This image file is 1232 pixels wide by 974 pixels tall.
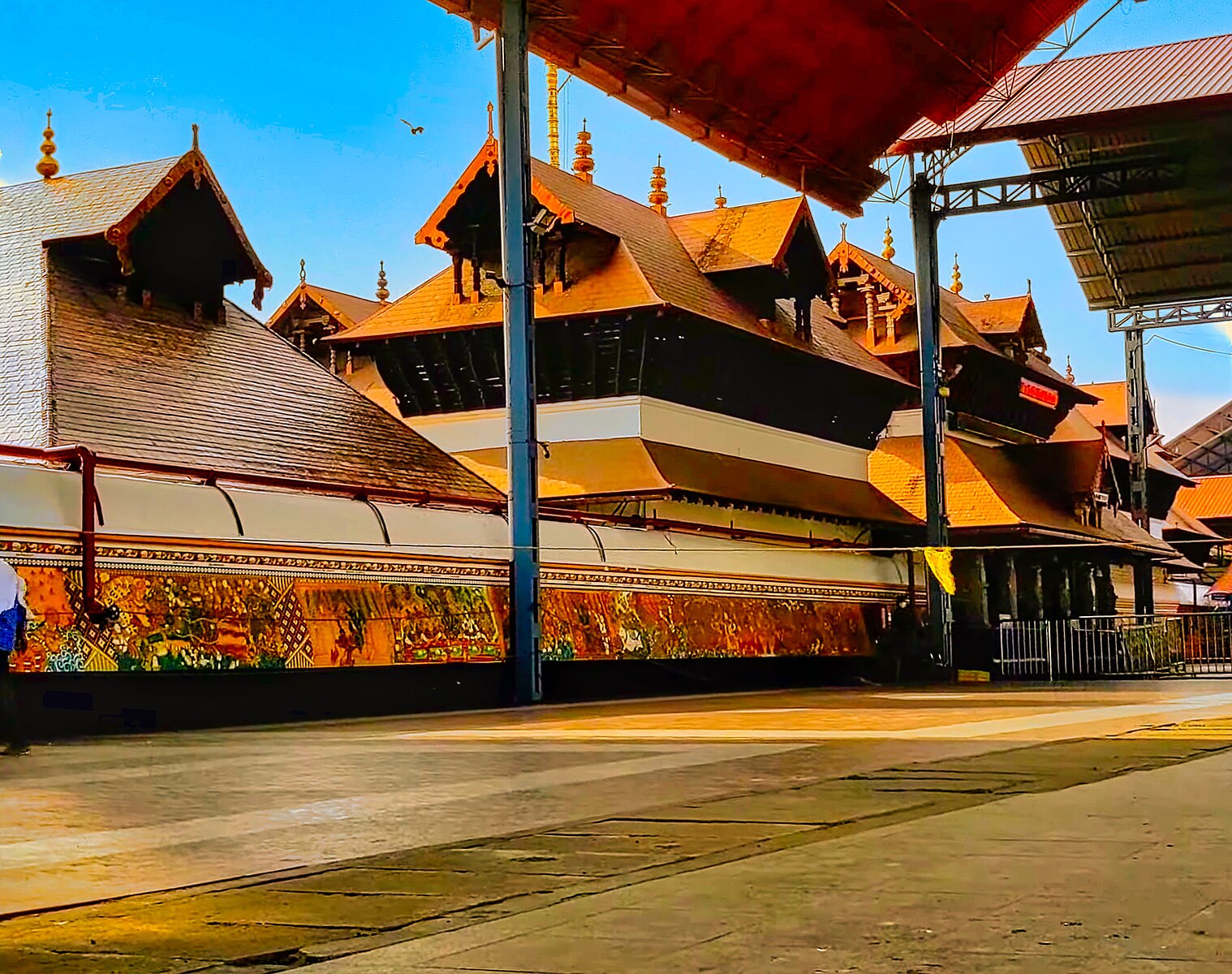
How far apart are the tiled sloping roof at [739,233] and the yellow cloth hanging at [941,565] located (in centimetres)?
688

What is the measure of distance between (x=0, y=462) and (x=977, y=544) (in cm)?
2900

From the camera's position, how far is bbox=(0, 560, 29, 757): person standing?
1237 centimetres

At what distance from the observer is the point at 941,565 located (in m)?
34.2

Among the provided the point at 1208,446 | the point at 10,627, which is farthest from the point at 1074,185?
the point at 1208,446

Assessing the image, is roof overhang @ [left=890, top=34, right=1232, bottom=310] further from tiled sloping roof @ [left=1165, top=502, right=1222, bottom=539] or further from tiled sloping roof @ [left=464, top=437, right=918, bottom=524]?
tiled sloping roof @ [left=1165, top=502, right=1222, bottom=539]

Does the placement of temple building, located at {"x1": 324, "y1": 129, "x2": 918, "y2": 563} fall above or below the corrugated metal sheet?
below

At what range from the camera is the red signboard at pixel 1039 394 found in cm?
4841

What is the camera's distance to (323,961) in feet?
15.7

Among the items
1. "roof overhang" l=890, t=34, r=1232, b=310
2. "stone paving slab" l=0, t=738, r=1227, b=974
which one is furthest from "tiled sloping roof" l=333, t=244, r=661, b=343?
"stone paving slab" l=0, t=738, r=1227, b=974

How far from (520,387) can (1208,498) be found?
6259 cm

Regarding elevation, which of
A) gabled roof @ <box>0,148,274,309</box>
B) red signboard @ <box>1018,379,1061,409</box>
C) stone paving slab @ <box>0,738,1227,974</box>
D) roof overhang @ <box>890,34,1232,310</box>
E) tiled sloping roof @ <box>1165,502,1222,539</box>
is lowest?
stone paving slab @ <box>0,738,1227,974</box>

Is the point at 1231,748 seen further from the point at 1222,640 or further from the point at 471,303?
the point at 1222,640

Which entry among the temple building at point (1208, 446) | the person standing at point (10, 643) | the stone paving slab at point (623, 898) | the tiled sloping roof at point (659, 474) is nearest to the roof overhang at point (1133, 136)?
the tiled sloping roof at point (659, 474)

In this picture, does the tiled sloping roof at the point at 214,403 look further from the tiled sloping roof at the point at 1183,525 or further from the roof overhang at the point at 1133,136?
the tiled sloping roof at the point at 1183,525
